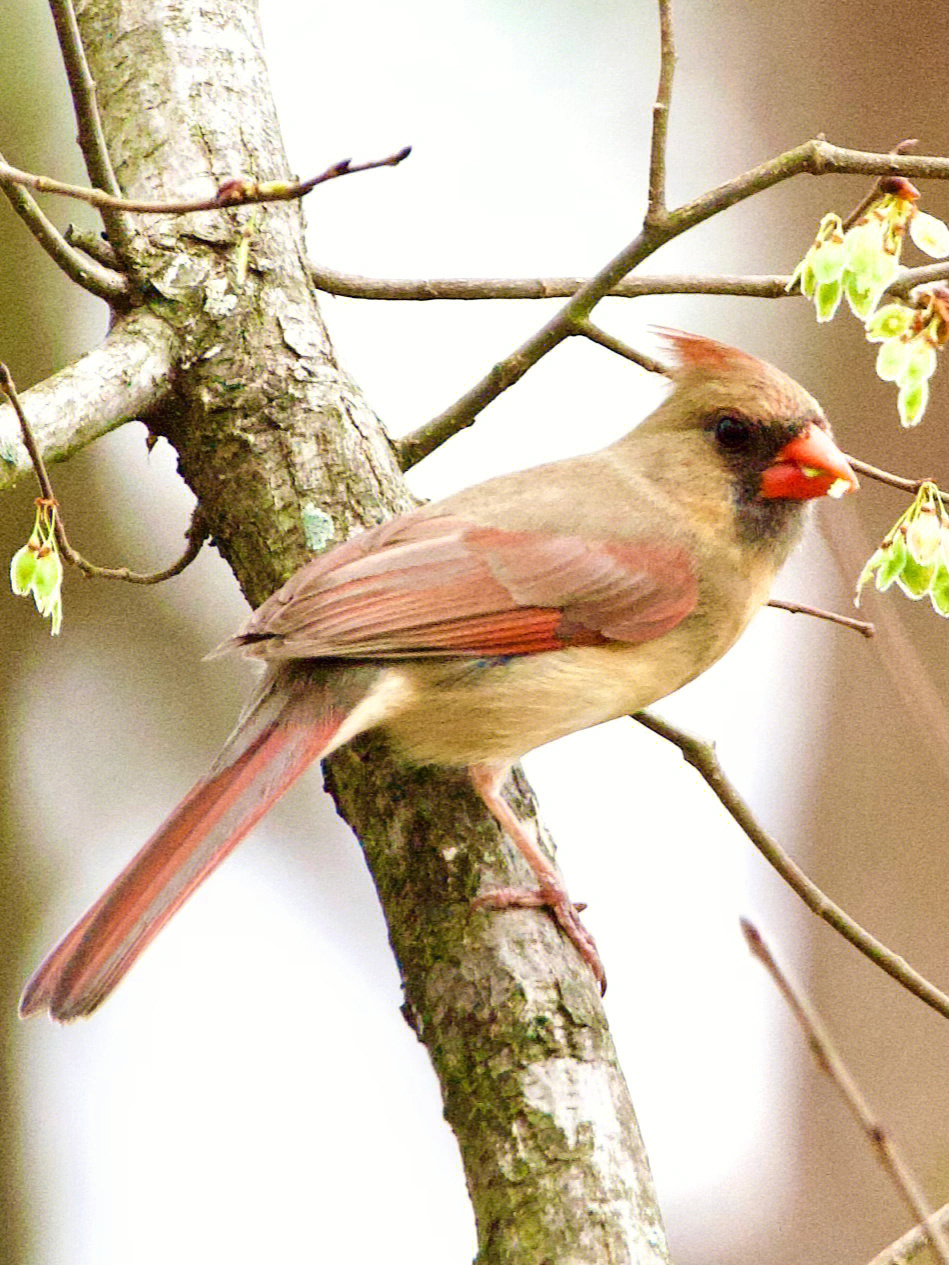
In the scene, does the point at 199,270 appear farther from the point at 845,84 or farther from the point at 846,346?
the point at 845,84

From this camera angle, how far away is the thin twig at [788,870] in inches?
98.4

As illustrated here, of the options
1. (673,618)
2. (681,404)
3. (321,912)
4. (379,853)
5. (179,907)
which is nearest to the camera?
(179,907)

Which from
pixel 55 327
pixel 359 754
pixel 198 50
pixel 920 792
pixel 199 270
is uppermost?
pixel 55 327

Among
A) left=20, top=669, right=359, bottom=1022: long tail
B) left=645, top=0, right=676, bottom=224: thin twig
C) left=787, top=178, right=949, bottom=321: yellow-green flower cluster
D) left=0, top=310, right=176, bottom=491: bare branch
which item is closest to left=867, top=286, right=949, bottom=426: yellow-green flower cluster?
left=787, top=178, right=949, bottom=321: yellow-green flower cluster

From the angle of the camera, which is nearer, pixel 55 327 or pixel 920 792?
pixel 920 792

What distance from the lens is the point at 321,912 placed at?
5086mm

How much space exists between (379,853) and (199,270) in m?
1.00

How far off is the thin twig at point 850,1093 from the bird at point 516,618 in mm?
1088

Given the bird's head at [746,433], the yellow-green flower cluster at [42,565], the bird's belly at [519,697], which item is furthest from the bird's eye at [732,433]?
the yellow-green flower cluster at [42,565]

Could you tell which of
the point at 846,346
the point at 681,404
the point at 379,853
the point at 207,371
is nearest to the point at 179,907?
the point at 379,853

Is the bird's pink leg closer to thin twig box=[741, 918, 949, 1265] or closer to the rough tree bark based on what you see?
the rough tree bark

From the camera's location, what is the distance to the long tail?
7.11 ft

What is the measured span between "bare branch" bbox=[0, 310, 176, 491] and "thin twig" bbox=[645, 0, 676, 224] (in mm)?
802

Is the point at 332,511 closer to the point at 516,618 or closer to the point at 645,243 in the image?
the point at 516,618
